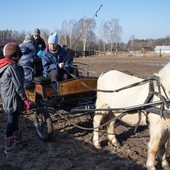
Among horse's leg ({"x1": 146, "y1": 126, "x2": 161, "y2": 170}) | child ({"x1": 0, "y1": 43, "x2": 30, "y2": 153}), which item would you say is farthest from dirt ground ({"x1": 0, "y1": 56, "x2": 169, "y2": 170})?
child ({"x1": 0, "y1": 43, "x2": 30, "y2": 153})

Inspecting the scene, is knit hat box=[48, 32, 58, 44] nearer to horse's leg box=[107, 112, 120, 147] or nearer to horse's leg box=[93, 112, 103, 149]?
horse's leg box=[93, 112, 103, 149]

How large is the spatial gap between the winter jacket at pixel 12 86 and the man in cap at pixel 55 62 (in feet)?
2.79

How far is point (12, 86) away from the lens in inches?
238

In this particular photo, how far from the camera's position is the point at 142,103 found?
5258 millimetres

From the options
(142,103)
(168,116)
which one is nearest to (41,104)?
(142,103)

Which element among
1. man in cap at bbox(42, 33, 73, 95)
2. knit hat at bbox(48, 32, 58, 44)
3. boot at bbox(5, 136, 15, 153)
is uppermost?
knit hat at bbox(48, 32, 58, 44)

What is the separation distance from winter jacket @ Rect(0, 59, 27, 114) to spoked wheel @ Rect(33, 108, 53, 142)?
0.64 m

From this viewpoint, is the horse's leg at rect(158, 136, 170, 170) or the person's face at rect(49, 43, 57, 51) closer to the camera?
the horse's leg at rect(158, 136, 170, 170)

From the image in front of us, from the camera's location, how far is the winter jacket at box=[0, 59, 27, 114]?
5.92 metres

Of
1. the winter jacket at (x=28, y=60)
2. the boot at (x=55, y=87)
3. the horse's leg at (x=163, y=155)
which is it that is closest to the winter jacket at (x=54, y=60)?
the boot at (x=55, y=87)

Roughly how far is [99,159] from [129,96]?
3.78 ft

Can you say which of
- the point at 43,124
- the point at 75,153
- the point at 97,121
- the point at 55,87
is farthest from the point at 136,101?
the point at 43,124

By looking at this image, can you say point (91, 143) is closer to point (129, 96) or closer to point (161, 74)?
point (129, 96)

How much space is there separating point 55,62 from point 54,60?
0.15 ft
